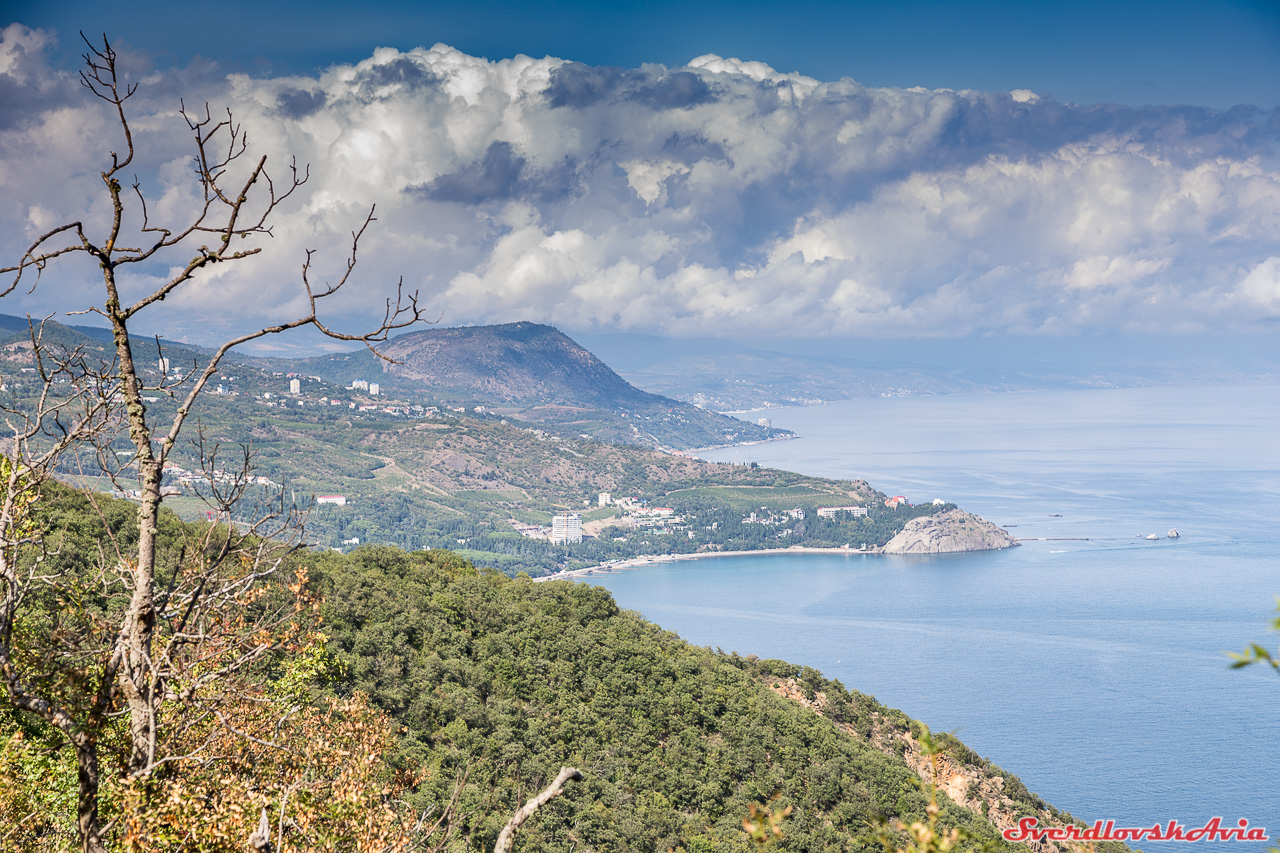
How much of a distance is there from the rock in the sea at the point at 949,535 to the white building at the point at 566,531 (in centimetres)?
5713

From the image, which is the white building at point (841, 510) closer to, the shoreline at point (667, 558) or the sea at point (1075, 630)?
the shoreline at point (667, 558)

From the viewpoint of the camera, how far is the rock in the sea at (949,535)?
122m

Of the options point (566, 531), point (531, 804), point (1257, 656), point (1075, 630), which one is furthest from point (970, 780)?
point (566, 531)

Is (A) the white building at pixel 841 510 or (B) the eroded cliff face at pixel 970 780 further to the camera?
(A) the white building at pixel 841 510

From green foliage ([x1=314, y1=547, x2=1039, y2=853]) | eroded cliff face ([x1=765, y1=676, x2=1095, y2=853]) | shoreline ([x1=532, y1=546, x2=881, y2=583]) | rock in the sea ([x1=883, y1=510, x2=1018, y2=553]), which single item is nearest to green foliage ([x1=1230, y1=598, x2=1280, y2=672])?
green foliage ([x1=314, y1=547, x2=1039, y2=853])

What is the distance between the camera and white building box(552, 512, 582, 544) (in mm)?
157750

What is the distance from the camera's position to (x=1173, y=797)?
4906 centimetres

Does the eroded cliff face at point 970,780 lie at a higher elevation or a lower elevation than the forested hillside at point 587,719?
lower

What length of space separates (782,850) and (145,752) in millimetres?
23711

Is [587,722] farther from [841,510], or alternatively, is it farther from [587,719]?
[841,510]

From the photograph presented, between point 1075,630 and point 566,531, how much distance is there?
96.3 m

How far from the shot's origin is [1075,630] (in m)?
82.2

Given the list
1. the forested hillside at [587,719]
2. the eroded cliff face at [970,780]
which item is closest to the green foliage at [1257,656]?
the forested hillside at [587,719]

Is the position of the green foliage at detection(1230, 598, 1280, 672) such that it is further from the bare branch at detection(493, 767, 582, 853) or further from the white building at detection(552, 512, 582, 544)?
the white building at detection(552, 512, 582, 544)
